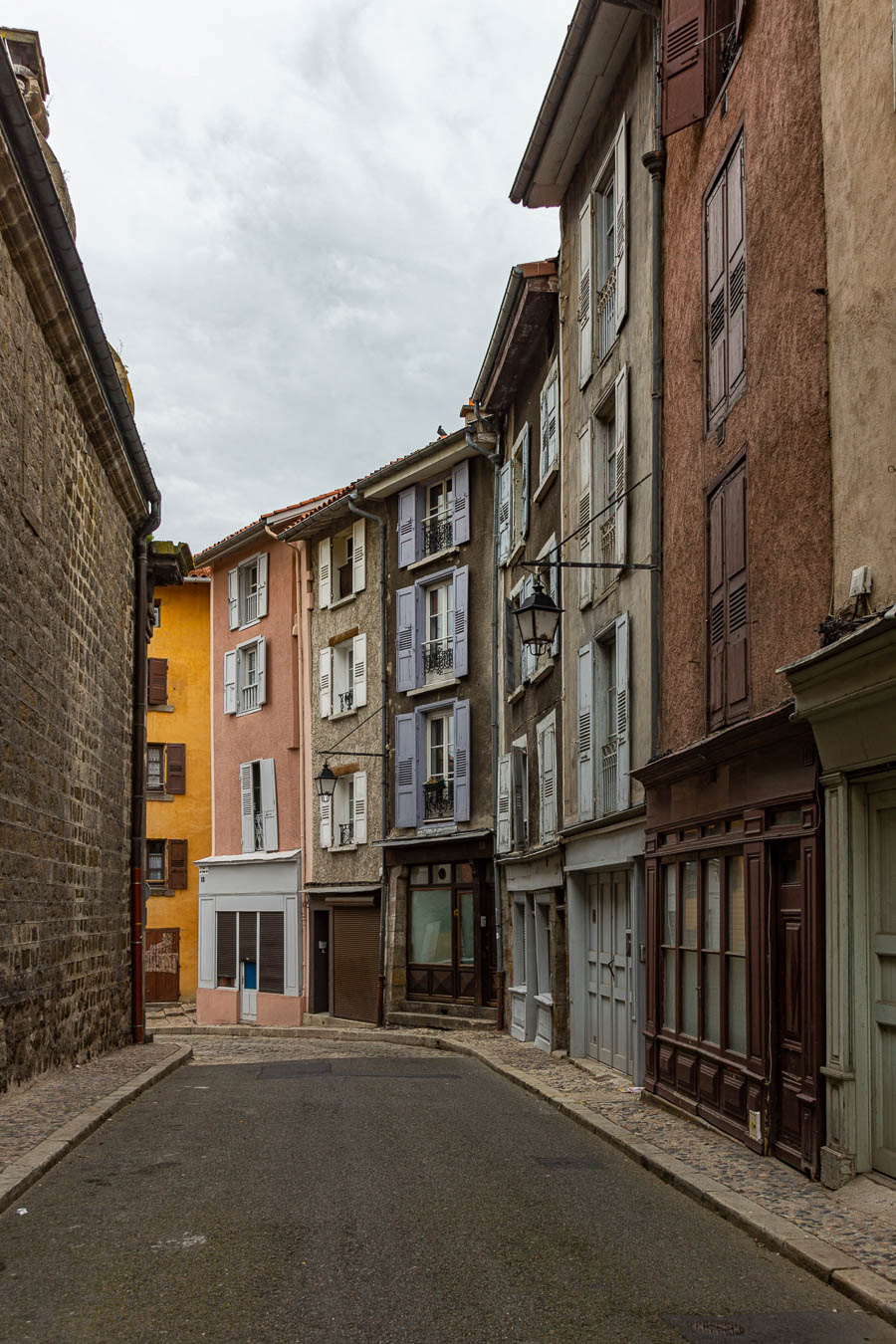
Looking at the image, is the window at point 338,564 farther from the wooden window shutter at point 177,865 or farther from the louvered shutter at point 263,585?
the wooden window shutter at point 177,865

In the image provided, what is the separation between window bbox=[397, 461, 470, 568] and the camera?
24953 millimetres

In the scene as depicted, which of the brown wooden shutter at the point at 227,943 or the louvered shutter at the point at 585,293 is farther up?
the louvered shutter at the point at 585,293

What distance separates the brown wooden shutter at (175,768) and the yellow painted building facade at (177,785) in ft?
0.08

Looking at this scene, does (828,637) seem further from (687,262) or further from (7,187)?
(7,187)

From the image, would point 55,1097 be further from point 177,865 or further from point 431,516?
point 177,865

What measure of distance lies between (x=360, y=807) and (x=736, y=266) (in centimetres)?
1802

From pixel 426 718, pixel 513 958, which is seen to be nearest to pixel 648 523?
pixel 513 958

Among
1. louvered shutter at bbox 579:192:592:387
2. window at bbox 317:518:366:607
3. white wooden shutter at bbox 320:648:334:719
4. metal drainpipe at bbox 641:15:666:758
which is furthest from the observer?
white wooden shutter at bbox 320:648:334:719

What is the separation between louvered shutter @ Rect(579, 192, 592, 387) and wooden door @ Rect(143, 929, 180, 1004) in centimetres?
2251

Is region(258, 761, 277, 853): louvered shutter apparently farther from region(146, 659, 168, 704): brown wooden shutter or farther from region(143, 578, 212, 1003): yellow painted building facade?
region(146, 659, 168, 704): brown wooden shutter

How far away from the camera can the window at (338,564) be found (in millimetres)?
28438

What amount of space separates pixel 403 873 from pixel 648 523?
1370cm

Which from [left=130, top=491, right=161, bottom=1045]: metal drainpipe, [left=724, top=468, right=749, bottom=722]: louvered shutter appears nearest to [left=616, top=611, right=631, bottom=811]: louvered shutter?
[left=724, top=468, right=749, bottom=722]: louvered shutter

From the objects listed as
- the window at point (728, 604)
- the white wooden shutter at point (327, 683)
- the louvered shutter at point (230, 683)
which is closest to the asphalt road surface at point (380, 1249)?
the window at point (728, 604)
